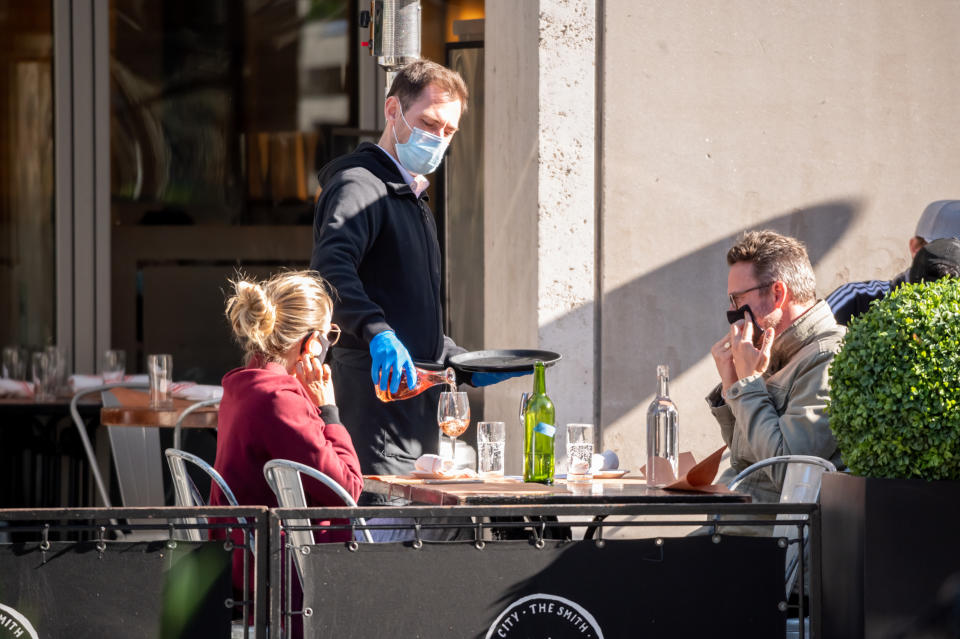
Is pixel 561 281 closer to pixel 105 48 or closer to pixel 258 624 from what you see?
pixel 258 624

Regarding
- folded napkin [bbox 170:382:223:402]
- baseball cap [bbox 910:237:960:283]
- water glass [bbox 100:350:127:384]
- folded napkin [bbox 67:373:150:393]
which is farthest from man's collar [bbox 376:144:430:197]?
water glass [bbox 100:350:127:384]

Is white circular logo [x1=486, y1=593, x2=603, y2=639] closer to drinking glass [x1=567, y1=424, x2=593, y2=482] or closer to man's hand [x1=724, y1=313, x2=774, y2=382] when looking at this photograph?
drinking glass [x1=567, y1=424, x2=593, y2=482]

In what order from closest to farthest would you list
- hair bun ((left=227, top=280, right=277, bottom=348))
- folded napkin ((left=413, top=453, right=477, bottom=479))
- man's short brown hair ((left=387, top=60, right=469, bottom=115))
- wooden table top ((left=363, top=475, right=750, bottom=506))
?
wooden table top ((left=363, top=475, right=750, bottom=506)), hair bun ((left=227, top=280, right=277, bottom=348)), folded napkin ((left=413, top=453, right=477, bottom=479)), man's short brown hair ((left=387, top=60, right=469, bottom=115))

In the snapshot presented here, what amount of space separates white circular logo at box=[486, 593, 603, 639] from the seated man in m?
1.14

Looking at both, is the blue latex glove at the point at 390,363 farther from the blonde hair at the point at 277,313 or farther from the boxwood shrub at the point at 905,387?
the boxwood shrub at the point at 905,387

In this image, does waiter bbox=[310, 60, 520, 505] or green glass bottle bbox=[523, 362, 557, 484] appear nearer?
green glass bottle bbox=[523, 362, 557, 484]

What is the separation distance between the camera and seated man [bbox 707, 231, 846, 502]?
10.5 ft

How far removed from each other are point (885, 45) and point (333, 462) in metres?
3.38

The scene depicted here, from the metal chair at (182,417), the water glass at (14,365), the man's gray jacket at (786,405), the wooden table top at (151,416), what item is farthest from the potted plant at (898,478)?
the water glass at (14,365)

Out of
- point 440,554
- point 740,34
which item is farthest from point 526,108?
point 440,554

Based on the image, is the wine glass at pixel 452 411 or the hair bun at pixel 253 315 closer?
the hair bun at pixel 253 315

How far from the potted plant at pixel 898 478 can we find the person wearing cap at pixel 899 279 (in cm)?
231

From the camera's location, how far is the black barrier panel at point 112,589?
6.85 ft

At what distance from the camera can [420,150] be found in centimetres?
391
